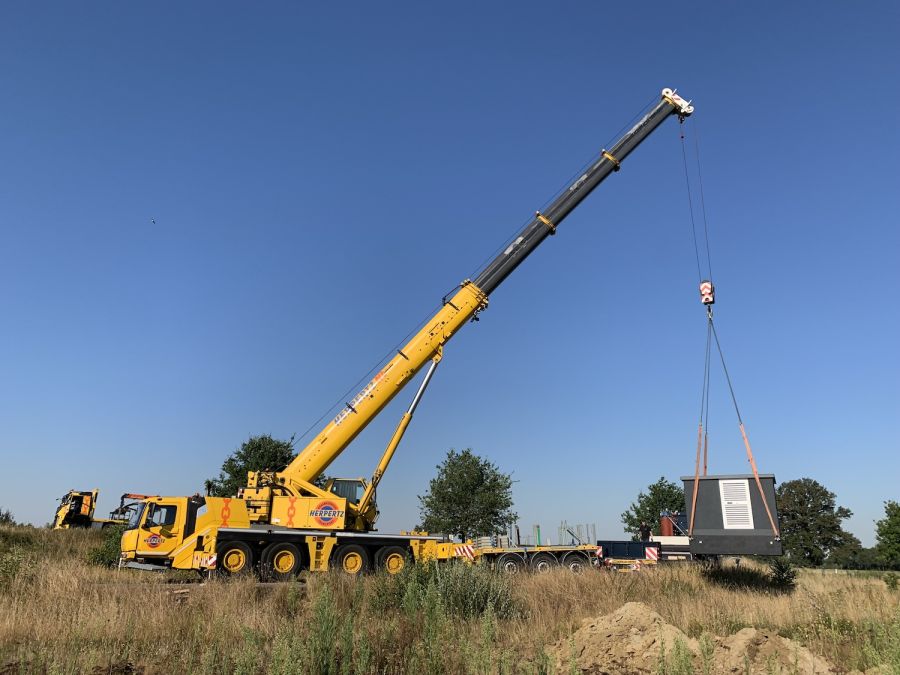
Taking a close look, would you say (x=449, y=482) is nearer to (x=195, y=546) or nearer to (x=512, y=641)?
(x=195, y=546)

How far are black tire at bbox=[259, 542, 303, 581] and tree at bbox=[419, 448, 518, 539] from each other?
1103 inches

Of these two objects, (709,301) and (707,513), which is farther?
(709,301)

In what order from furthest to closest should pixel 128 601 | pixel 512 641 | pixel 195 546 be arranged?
1. pixel 195 546
2. pixel 128 601
3. pixel 512 641

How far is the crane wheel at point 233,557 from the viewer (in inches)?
648

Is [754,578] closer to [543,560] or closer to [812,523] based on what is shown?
[543,560]

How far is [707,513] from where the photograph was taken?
1371 cm

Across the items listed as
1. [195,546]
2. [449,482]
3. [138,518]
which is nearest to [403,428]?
[195,546]

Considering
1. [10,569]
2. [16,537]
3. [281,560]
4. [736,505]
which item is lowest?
[281,560]

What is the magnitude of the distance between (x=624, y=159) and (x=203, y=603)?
1816 cm

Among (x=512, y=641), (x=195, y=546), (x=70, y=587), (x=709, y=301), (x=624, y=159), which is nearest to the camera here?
(x=512, y=641)

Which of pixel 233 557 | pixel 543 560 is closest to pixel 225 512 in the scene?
pixel 233 557

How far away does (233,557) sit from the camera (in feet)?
54.6

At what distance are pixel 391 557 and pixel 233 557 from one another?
188 inches

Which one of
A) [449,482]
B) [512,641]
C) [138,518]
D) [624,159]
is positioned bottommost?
[512,641]
